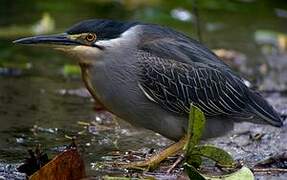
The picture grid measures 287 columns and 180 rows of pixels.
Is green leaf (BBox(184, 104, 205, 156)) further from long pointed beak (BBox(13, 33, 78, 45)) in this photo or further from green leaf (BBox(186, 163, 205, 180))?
long pointed beak (BBox(13, 33, 78, 45))

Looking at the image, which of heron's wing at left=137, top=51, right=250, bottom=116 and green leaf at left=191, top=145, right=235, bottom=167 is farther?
heron's wing at left=137, top=51, right=250, bottom=116

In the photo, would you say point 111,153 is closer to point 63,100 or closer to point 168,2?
point 63,100

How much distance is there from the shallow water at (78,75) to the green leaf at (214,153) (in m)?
0.65

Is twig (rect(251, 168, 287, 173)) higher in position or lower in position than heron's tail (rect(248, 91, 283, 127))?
lower

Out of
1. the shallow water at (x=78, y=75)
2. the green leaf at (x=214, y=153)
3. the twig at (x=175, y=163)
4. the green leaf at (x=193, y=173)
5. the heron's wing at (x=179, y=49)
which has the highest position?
the heron's wing at (x=179, y=49)

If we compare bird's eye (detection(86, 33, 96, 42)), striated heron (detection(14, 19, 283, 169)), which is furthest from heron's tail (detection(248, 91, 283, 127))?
bird's eye (detection(86, 33, 96, 42))

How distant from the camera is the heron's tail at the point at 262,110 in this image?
6.14 meters

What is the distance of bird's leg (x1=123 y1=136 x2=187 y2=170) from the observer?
557 cm

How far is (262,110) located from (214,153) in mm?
791

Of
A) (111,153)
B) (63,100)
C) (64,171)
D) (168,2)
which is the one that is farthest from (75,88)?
(168,2)

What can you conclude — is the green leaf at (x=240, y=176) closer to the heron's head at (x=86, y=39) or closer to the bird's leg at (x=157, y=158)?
the bird's leg at (x=157, y=158)

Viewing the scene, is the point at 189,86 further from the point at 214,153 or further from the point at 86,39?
the point at 86,39

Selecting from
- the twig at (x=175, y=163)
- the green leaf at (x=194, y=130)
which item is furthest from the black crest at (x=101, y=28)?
the twig at (x=175, y=163)

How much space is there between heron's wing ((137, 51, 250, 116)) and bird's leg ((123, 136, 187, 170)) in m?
0.22
